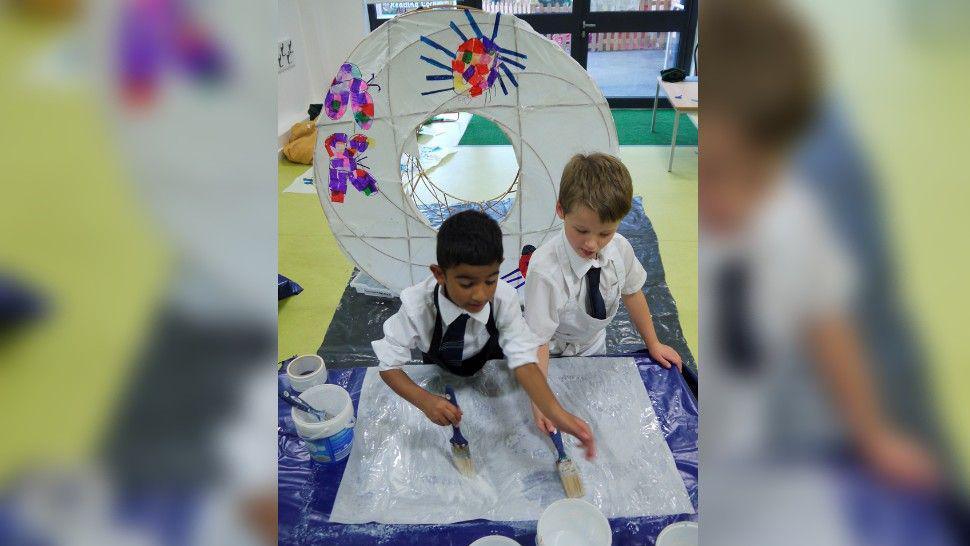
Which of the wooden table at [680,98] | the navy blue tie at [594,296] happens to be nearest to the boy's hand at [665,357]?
the navy blue tie at [594,296]

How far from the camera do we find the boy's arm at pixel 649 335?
1393 mm

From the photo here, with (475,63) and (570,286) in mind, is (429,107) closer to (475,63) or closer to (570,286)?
(475,63)

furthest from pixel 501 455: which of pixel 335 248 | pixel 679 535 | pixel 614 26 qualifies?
pixel 614 26

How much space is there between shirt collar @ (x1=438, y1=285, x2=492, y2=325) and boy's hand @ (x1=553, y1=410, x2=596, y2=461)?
0.99 feet

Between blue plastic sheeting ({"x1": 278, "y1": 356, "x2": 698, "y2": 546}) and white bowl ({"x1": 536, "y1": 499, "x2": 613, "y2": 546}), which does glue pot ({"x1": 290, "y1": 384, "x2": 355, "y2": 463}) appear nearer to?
blue plastic sheeting ({"x1": 278, "y1": 356, "x2": 698, "y2": 546})
